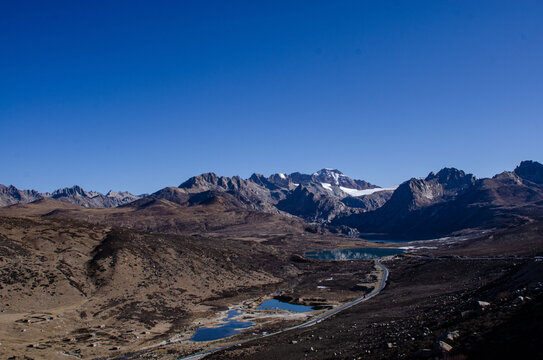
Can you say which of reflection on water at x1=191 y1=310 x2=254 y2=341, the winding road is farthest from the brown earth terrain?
reflection on water at x1=191 y1=310 x2=254 y2=341

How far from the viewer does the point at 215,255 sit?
111m

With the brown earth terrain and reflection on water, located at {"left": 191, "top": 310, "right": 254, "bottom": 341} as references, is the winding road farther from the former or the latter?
reflection on water, located at {"left": 191, "top": 310, "right": 254, "bottom": 341}

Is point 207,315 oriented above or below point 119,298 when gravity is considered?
below

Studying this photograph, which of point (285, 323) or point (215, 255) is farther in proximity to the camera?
point (215, 255)

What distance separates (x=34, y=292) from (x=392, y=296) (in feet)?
205

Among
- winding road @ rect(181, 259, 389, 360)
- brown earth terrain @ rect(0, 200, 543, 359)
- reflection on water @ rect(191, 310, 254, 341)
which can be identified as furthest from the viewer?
reflection on water @ rect(191, 310, 254, 341)

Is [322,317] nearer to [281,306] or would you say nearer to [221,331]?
[281,306]

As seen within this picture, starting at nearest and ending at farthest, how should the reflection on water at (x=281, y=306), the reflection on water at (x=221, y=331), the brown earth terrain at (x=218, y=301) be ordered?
the brown earth terrain at (x=218, y=301)
the reflection on water at (x=221, y=331)
the reflection on water at (x=281, y=306)

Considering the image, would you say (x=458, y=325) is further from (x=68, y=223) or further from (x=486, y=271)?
(x=68, y=223)

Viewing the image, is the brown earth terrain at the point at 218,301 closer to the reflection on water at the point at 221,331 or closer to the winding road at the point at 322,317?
the winding road at the point at 322,317

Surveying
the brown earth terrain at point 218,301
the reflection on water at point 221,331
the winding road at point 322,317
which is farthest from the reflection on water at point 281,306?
Answer: the reflection on water at point 221,331

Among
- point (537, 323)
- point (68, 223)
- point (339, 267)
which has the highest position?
point (68, 223)

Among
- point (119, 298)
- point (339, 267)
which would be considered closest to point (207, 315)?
point (119, 298)

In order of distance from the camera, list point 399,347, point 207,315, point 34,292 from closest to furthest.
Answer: point 399,347 → point 34,292 → point 207,315
